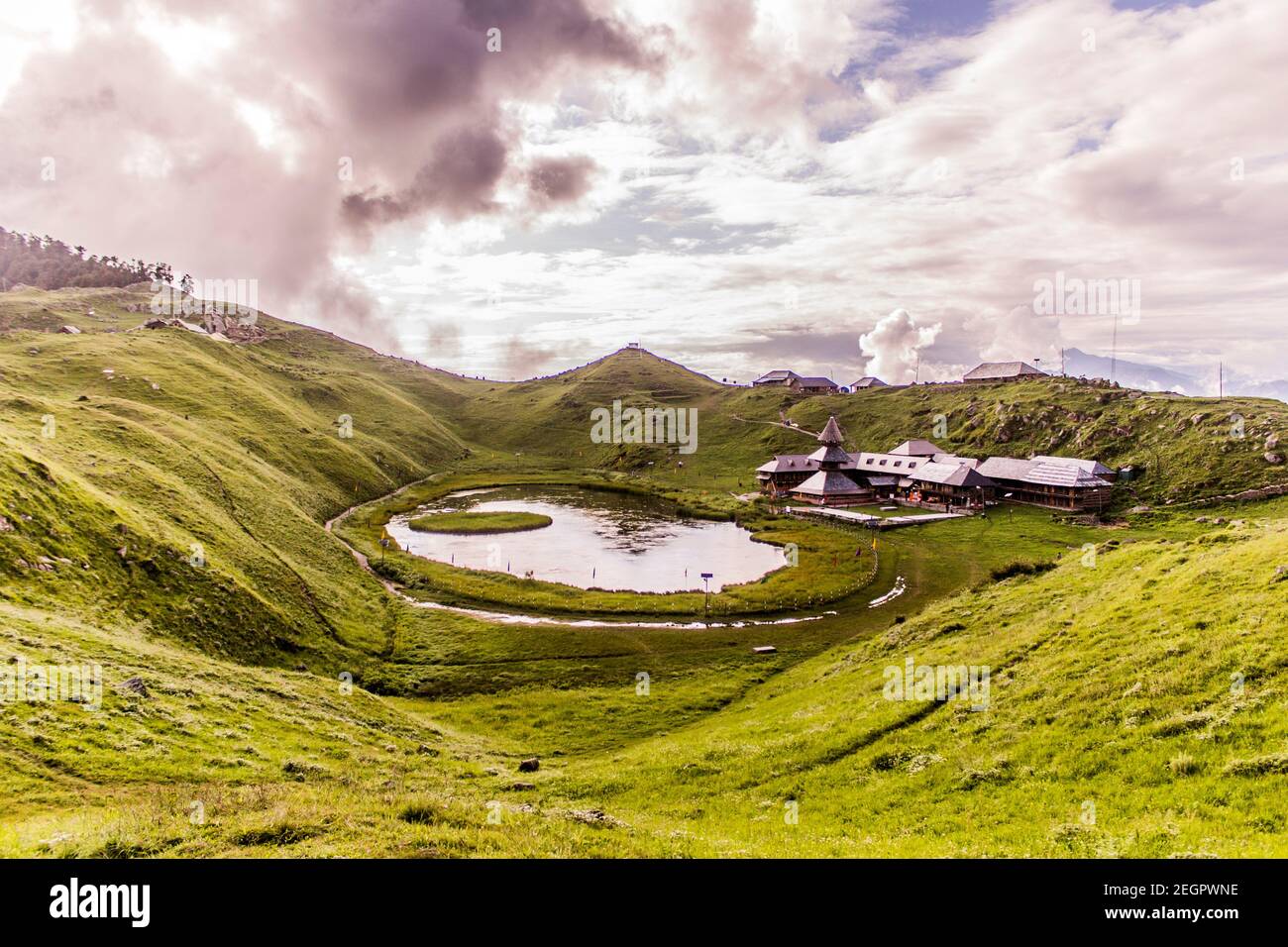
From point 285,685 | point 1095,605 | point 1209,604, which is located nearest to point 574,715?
point 285,685

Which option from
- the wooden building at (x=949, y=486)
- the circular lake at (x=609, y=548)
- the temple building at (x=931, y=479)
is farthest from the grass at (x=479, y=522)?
the wooden building at (x=949, y=486)

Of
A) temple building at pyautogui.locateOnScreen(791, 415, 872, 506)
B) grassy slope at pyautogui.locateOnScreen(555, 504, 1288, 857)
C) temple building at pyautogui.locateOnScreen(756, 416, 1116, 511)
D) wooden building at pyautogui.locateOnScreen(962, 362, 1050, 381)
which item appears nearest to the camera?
grassy slope at pyautogui.locateOnScreen(555, 504, 1288, 857)

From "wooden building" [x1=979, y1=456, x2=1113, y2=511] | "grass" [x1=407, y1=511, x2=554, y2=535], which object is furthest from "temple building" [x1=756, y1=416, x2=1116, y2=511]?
"grass" [x1=407, y1=511, x2=554, y2=535]

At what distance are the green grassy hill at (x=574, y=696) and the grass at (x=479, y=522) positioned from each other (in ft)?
64.4

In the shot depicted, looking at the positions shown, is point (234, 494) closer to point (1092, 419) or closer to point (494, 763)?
point (494, 763)

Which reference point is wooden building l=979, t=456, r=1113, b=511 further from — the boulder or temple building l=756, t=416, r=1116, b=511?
the boulder

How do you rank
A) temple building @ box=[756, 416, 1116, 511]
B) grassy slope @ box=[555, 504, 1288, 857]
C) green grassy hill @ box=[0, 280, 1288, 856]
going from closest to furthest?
grassy slope @ box=[555, 504, 1288, 857]
green grassy hill @ box=[0, 280, 1288, 856]
temple building @ box=[756, 416, 1116, 511]

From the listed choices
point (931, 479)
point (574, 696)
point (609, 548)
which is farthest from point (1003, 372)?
point (574, 696)

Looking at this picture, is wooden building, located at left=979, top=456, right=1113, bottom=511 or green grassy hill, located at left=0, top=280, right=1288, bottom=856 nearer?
green grassy hill, located at left=0, top=280, right=1288, bottom=856

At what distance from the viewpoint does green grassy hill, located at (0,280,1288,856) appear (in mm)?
15227

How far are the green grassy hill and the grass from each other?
1962cm

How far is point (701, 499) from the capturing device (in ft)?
401

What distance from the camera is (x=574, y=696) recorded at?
42.0m

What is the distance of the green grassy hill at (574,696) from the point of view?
15227mm
